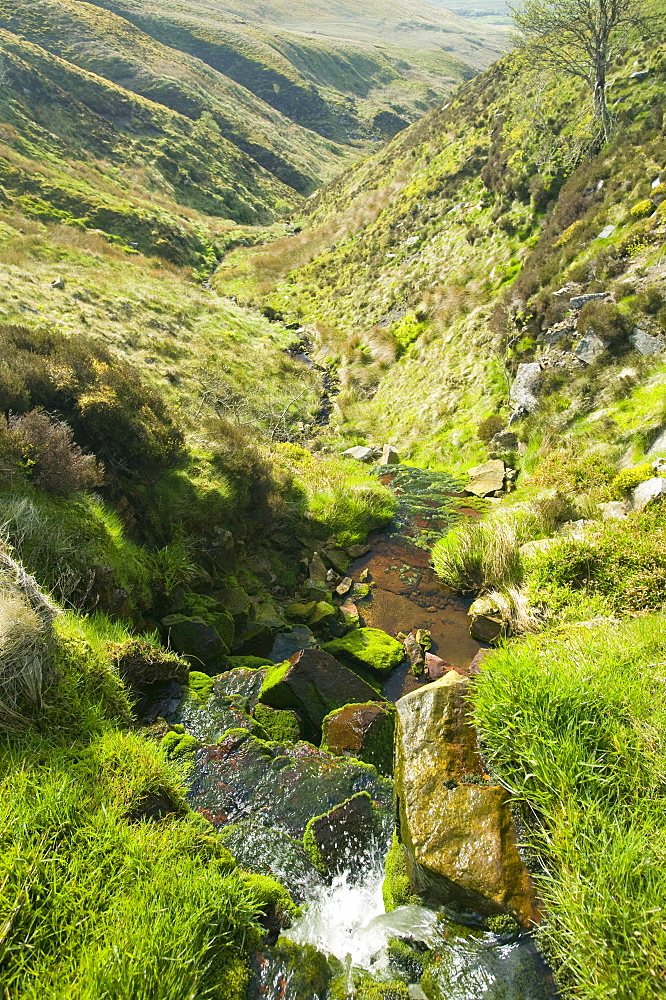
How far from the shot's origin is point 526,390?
52.1 feet

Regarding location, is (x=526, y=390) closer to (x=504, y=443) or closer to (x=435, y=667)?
(x=504, y=443)

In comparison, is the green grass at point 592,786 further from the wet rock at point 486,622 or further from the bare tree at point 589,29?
the bare tree at point 589,29

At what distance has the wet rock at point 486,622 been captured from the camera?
948 cm

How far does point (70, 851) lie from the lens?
3791 mm

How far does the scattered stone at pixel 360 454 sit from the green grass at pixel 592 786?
44.1ft

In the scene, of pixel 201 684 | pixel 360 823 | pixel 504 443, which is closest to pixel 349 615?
pixel 201 684

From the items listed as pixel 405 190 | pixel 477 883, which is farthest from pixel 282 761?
pixel 405 190

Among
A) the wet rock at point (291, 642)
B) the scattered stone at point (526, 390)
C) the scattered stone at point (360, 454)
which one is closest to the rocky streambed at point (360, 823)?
the wet rock at point (291, 642)

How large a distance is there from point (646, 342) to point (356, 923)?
14267 mm

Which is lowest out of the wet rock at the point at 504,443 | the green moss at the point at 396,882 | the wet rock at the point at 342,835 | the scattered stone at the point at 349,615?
the scattered stone at the point at 349,615

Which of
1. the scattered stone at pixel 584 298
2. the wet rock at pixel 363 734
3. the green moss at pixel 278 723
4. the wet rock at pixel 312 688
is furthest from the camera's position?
the scattered stone at pixel 584 298

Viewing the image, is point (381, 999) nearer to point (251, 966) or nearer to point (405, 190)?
point (251, 966)

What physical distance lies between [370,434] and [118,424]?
42.0ft

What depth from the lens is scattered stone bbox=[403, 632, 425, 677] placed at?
29.9ft
